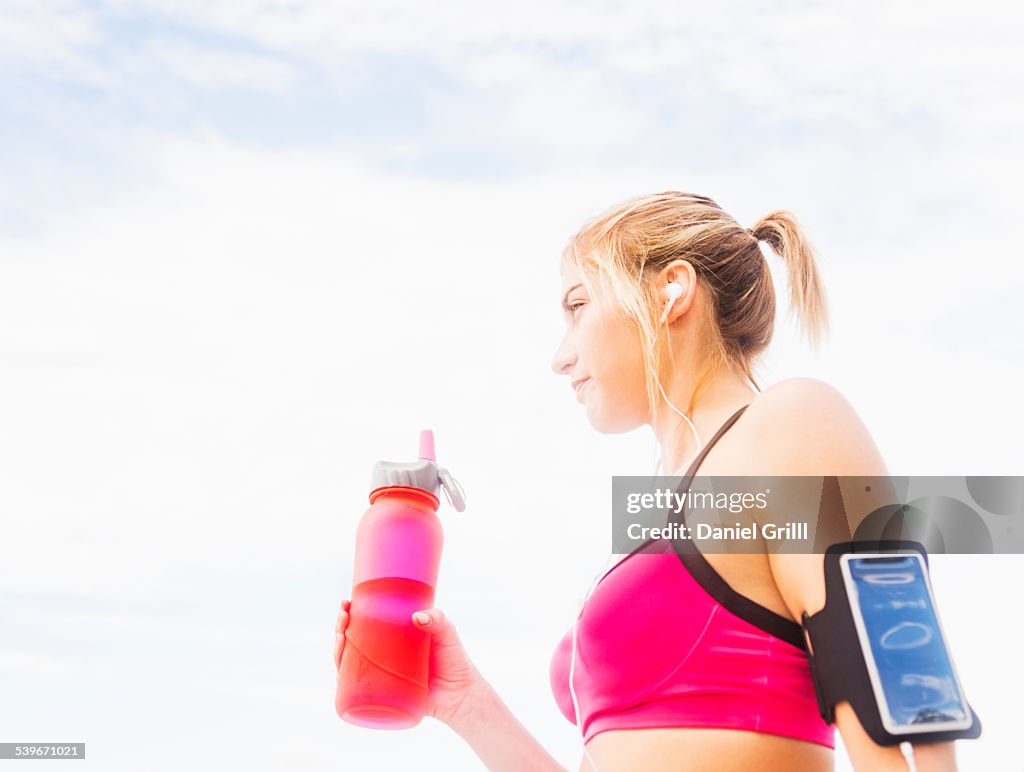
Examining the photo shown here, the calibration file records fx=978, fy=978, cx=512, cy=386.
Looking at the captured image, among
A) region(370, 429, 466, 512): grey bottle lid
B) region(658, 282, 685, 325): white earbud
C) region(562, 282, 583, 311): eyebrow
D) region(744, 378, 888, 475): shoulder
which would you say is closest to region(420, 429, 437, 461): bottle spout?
region(370, 429, 466, 512): grey bottle lid

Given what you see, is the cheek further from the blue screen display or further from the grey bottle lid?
the blue screen display

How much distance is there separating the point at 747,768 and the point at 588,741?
35cm

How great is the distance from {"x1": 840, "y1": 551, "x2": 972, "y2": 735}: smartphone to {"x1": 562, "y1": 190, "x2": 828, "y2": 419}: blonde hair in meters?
0.71

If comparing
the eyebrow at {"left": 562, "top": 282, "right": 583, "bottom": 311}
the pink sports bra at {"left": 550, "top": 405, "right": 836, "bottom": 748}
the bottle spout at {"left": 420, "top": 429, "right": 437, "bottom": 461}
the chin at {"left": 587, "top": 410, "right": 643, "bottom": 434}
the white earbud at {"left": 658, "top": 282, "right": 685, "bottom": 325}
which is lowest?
the pink sports bra at {"left": 550, "top": 405, "right": 836, "bottom": 748}

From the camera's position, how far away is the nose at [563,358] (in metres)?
2.37

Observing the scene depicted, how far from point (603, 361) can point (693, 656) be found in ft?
2.62

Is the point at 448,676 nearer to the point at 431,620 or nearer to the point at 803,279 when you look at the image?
the point at 431,620

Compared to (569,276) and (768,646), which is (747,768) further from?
(569,276)

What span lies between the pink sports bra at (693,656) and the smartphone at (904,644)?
181 millimetres

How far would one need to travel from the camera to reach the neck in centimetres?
205

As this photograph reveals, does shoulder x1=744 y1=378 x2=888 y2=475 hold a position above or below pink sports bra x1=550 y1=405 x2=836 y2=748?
above

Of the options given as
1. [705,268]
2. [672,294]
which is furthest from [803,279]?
[672,294]

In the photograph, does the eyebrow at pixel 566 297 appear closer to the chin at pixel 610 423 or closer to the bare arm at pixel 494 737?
the chin at pixel 610 423

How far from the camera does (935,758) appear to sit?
141cm
